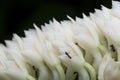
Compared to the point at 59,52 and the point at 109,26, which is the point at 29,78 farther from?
the point at 109,26

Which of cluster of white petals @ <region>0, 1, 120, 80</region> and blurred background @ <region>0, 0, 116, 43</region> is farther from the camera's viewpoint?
blurred background @ <region>0, 0, 116, 43</region>

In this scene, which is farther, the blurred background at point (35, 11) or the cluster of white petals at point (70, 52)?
the blurred background at point (35, 11)

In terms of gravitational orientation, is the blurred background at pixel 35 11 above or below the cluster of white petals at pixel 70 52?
above

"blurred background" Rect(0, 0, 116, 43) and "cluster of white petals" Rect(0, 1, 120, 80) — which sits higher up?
"blurred background" Rect(0, 0, 116, 43)

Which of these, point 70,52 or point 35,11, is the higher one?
point 35,11
